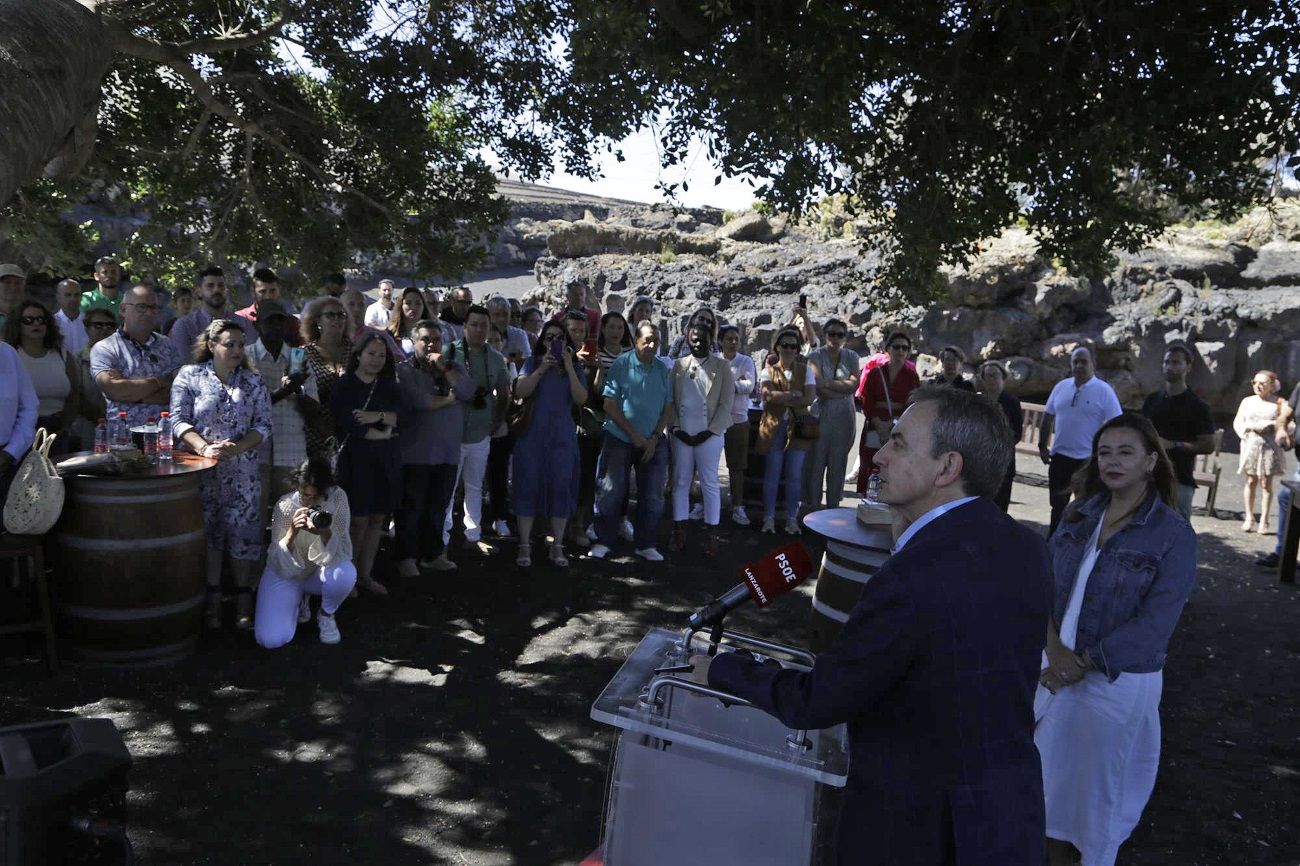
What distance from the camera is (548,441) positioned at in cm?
794

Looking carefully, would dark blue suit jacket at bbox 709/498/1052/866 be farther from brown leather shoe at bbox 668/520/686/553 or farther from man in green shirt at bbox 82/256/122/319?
man in green shirt at bbox 82/256/122/319

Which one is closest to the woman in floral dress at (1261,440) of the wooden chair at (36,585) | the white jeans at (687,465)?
the white jeans at (687,465)

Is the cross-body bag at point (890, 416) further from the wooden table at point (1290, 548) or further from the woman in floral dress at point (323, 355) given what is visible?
the woman in floral dress at point (323, 355)

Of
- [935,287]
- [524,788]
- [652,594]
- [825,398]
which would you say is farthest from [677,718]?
[825,398]

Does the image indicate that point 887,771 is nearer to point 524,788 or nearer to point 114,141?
point 524,788

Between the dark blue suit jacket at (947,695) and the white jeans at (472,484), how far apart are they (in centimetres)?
609

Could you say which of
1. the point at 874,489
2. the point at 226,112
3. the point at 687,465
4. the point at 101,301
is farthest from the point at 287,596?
the point at 101,301

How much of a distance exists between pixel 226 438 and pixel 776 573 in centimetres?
451

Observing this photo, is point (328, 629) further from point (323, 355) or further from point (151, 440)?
point (323, 355)

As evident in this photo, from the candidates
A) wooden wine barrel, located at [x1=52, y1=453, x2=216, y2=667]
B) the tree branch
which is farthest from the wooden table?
wooden wine barrel, located at [x1=52, y1=453, x2=216, y2=667]

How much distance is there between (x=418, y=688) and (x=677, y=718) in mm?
2976

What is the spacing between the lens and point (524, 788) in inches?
175

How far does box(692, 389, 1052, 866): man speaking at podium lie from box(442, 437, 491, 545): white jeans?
6068mm

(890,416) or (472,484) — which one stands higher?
(890,416)
